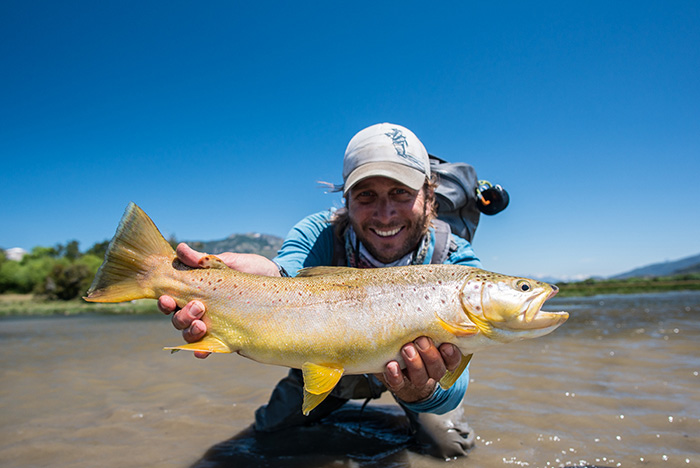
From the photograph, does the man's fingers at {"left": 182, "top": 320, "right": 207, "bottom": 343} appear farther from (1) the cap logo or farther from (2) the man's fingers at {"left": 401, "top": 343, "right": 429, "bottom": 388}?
(1) the cap logo

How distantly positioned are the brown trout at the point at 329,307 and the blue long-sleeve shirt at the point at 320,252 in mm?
974

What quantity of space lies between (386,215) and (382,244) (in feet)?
1.01

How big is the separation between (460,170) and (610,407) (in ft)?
11.1

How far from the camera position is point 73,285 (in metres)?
36.8

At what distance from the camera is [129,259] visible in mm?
2729

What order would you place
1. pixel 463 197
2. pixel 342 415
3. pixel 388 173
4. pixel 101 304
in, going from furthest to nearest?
pixel 101 304
pixel 463 197
pixel 342 415
pixel 388 173

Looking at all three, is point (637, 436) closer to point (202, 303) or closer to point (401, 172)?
point (401, 172)

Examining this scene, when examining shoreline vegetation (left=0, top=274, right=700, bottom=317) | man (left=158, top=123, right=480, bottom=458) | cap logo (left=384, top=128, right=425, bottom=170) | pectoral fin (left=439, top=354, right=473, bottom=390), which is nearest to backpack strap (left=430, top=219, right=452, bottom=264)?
man (left=158, top=123, right=480, bottom=458)

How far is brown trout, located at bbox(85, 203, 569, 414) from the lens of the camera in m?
2.55

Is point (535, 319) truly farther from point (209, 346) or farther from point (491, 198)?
point (491, 198)

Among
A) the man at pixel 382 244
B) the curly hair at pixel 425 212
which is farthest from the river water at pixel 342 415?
the curly hair at pixel 425 212

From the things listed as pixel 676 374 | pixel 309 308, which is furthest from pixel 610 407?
pixel 309 308

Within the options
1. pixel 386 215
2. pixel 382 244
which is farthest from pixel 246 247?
pixel 386 215

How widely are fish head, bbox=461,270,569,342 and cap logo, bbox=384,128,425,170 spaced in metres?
1.65
